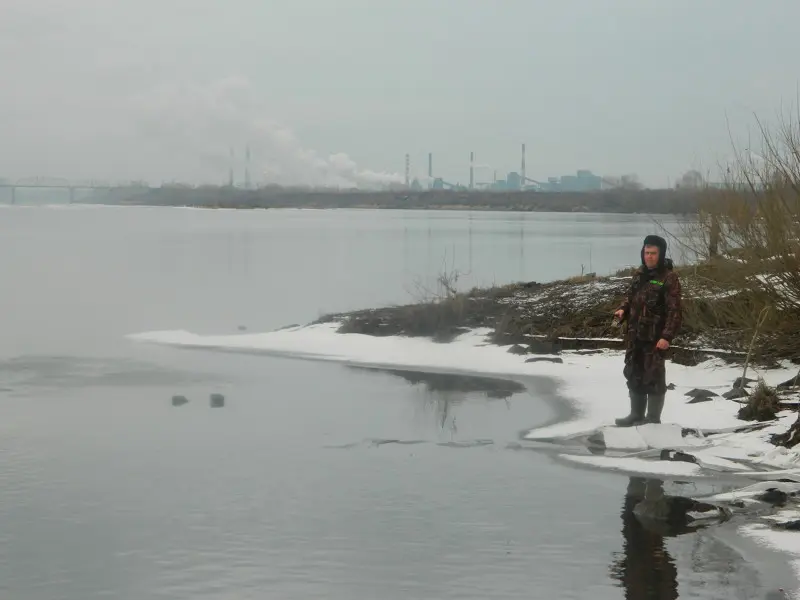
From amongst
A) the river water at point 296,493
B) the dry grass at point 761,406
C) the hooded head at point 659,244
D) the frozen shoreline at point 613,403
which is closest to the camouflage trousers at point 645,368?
the frozen shoreline at point 613,403

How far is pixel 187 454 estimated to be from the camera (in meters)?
10.7

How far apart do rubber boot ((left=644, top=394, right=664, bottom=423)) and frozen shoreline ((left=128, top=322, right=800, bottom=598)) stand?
12cm

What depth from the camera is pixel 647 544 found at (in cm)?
780

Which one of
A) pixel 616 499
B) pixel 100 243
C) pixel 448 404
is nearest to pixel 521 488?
pixel 616 499

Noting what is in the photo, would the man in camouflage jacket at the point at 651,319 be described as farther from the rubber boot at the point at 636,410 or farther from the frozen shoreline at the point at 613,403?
the frozen shoreline at the point at 613,403

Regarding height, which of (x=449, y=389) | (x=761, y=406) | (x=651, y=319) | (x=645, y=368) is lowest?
(x=449, y=389)

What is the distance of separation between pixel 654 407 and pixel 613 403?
2216 mm

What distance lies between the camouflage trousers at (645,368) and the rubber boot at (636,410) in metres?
0.12

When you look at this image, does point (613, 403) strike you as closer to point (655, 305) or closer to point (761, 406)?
point (761, 406)

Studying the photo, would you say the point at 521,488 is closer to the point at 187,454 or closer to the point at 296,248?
the point at 187,454

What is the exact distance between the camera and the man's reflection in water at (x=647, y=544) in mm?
6910

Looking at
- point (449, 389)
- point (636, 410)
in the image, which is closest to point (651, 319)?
point (636, 410)

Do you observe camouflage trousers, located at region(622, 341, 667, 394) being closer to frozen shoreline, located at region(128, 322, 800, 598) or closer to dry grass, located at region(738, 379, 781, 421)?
frozen shoreline, located at region(128, 322, 800, 598)

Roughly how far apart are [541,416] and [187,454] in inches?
162
